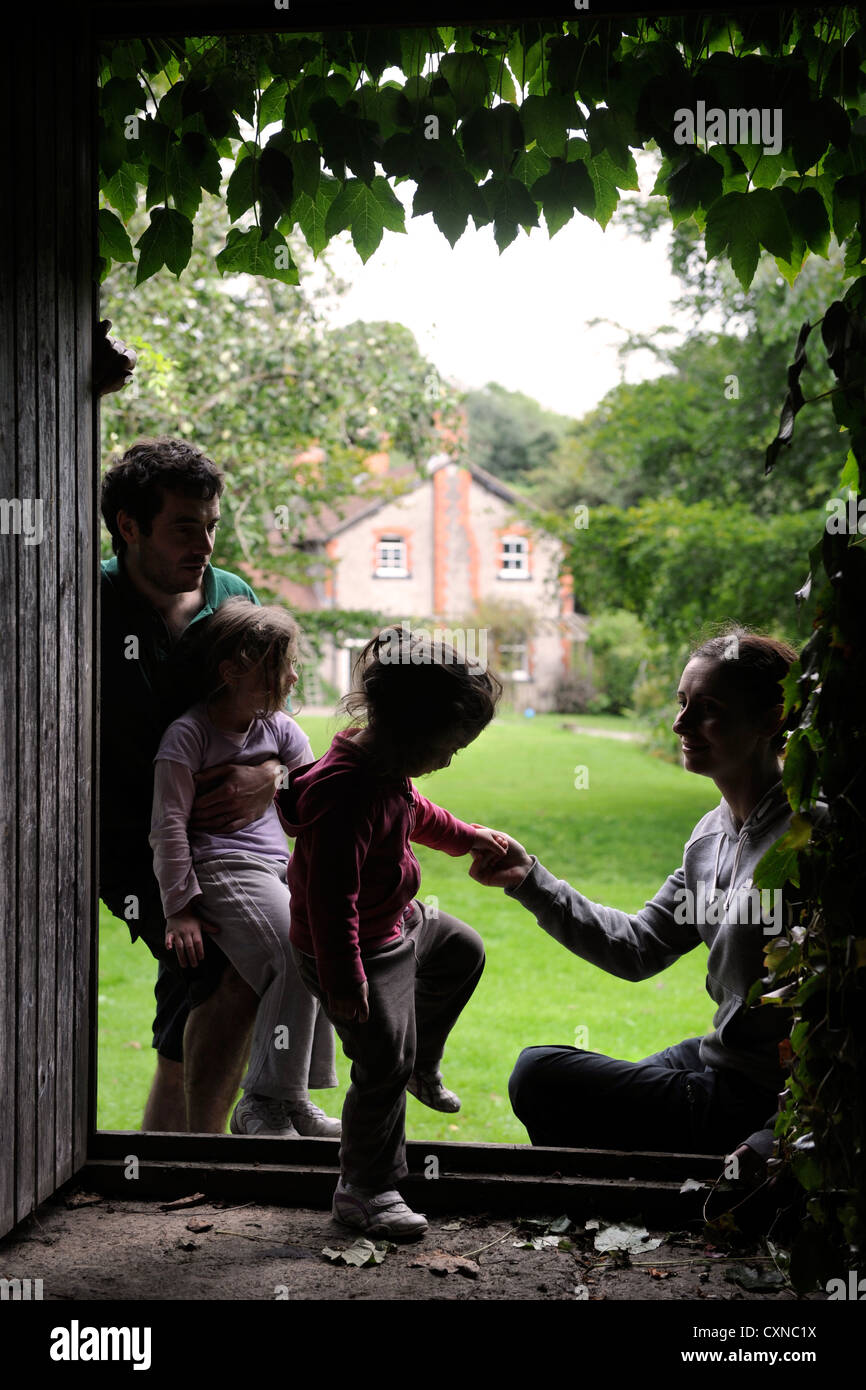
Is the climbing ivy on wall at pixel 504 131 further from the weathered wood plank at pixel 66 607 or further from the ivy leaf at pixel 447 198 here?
the weathered wood plank at pixel 66 607

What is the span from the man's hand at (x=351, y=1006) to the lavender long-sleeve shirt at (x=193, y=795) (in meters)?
0.60

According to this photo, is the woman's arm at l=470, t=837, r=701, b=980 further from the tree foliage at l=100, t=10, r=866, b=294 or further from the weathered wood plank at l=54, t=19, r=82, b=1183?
the tree foliage at l=100, t=10, r=866, b=294

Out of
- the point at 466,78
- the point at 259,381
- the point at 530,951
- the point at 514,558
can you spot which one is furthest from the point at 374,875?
the point at 514,558

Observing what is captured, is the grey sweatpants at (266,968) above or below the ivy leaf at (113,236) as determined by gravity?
below

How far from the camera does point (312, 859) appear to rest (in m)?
2.69

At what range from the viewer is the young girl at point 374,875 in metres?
2.67

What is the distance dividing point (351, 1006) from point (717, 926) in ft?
2.85

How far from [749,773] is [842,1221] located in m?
1.01

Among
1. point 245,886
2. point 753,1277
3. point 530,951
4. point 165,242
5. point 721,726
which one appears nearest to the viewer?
point 753,1277

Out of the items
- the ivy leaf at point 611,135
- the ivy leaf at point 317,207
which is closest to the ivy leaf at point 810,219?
the ivy leaf at point 611,135

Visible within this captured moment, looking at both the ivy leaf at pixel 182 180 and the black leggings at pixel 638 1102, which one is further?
the ivy leaf at pixel 182 180

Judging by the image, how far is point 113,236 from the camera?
3158 millimetres

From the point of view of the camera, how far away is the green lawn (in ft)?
22.3

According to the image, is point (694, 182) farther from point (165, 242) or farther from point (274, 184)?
point (165, 242)
